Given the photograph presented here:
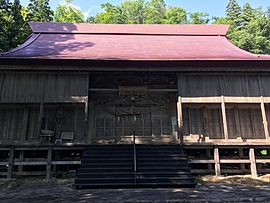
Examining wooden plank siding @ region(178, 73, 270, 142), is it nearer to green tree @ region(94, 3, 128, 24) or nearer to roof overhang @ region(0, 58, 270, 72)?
roof overhang @ region(0, 58, 270, 72)

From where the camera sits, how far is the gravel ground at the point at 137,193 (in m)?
6.00

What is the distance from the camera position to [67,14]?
34.1 meters

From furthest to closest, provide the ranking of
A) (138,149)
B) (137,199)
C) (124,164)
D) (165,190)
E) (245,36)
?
1. (245,36)
2. (138,149)
3. (124,164)
4. (165,190)
5. (137,199)

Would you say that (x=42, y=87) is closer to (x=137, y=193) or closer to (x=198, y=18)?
(x=137, y=193)

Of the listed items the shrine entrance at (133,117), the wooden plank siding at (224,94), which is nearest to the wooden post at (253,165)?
the wooden plank siding at (224,94)

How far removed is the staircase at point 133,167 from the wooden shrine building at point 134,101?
90 cm

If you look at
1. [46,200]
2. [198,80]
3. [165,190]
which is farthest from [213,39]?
[46,200]

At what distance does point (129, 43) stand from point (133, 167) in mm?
8170

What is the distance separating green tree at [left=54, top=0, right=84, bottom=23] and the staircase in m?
27.6

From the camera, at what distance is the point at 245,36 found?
2438 cm

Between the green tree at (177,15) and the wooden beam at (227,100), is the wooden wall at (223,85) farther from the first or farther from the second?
the green tree at (177,15)

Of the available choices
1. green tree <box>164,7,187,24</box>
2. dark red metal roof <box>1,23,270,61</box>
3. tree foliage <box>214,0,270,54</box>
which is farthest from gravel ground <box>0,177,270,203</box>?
green tree <box>164,7,187,24</box>

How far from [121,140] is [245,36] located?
62.8ft

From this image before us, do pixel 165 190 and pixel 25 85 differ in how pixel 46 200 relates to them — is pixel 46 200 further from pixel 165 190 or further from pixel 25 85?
pixel 25 85
